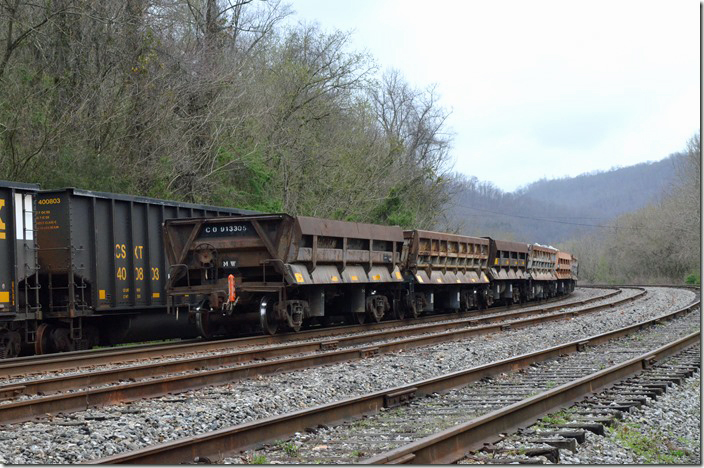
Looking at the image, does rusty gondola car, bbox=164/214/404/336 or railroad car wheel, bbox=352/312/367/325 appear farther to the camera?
railroad car wheel, bbox=352/312/367/325

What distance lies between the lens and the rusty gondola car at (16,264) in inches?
555

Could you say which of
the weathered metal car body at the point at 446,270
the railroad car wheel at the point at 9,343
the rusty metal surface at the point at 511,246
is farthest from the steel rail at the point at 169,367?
the rusty metal surface at the point at 511,246

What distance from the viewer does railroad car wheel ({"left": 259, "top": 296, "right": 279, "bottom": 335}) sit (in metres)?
16.5

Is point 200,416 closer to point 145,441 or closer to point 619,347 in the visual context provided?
point 145,441

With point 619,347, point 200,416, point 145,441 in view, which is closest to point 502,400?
point 200,416

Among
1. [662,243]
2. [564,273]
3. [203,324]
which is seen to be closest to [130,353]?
[203,324]

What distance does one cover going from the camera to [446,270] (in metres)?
24.4

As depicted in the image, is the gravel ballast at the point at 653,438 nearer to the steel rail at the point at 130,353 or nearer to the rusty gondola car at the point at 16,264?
the steel rail at the point at 130,353

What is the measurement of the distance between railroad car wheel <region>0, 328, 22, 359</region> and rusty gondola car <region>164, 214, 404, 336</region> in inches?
128

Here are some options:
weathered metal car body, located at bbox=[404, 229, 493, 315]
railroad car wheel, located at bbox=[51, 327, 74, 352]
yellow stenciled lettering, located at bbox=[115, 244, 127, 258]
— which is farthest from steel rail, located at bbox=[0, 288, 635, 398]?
yellow stenciled lettering, located at bbox=[115, 244, 127, 258]

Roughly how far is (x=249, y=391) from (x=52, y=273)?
762 cm

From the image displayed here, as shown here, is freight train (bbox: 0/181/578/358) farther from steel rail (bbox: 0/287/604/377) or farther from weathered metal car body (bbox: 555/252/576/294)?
weathered metal car body (bbox: 555/252/576/294)

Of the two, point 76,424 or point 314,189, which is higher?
point 314,189

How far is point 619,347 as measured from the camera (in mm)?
15242
